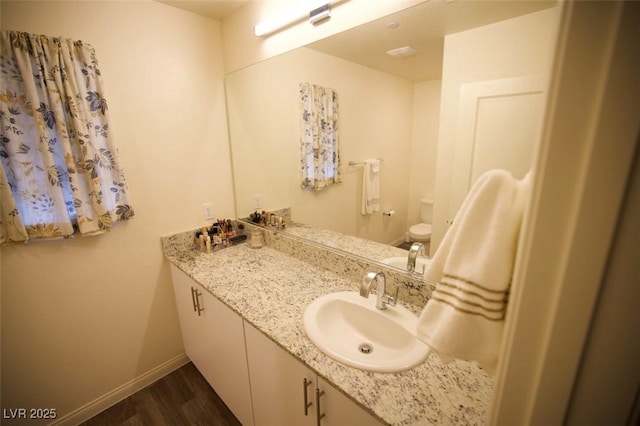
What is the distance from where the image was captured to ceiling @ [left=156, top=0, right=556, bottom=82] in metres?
0.85

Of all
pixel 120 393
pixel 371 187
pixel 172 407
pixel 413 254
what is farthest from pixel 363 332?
pixel 120 393

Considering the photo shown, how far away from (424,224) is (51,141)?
175cm

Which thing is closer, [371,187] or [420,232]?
[420,232]

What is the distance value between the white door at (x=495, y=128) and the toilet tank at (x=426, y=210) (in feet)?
0.29

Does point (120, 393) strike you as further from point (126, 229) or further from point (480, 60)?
point (480, 60)

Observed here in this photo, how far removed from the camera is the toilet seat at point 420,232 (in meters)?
1.14

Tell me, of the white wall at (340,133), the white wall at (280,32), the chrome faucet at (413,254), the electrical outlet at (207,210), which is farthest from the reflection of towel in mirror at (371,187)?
the electrical outlet at (207,210)

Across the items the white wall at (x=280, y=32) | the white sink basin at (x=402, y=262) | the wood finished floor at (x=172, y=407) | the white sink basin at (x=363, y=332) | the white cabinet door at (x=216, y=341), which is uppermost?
the white wall at (x=280, y=32)

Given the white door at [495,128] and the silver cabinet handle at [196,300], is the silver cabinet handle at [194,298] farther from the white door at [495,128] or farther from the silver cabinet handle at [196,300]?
the white door at [495,128]

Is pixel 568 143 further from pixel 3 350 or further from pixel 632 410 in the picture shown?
pixel 3 350

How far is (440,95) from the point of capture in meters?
1.02

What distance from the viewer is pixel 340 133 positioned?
1480 millimetres

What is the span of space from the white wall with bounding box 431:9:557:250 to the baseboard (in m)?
1.94

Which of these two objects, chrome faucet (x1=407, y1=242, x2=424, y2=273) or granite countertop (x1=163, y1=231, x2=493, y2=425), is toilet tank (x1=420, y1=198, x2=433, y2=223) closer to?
chrome faucet (x1=407, y1=242, x2=424, y2=273)
